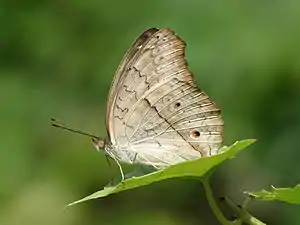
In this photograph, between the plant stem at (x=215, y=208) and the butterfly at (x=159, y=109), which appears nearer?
the plant stem at (x=215, y=208)

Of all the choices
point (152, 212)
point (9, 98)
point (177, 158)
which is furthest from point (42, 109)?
point (177, 158)

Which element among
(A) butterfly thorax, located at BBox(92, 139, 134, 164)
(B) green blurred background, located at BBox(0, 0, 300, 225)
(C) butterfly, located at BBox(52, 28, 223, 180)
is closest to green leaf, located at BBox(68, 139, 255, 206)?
(C) butterfly, located at BBox(52, 28, 223, 180)

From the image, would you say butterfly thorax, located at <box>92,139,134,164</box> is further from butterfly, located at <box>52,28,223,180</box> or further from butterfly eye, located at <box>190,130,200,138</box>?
butterfly eye, located at <box>190,130,200,138</box>

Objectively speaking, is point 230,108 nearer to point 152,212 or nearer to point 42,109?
point 152,212

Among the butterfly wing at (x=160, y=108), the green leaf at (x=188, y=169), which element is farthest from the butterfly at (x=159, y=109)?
the green leaf at (x=188, y=169)

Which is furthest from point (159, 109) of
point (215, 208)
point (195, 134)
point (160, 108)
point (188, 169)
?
point (215, 208)

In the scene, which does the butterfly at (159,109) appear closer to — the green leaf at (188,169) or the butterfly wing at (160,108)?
the butterfly wing at (160,108)

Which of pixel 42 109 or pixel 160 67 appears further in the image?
pixel 42 109
